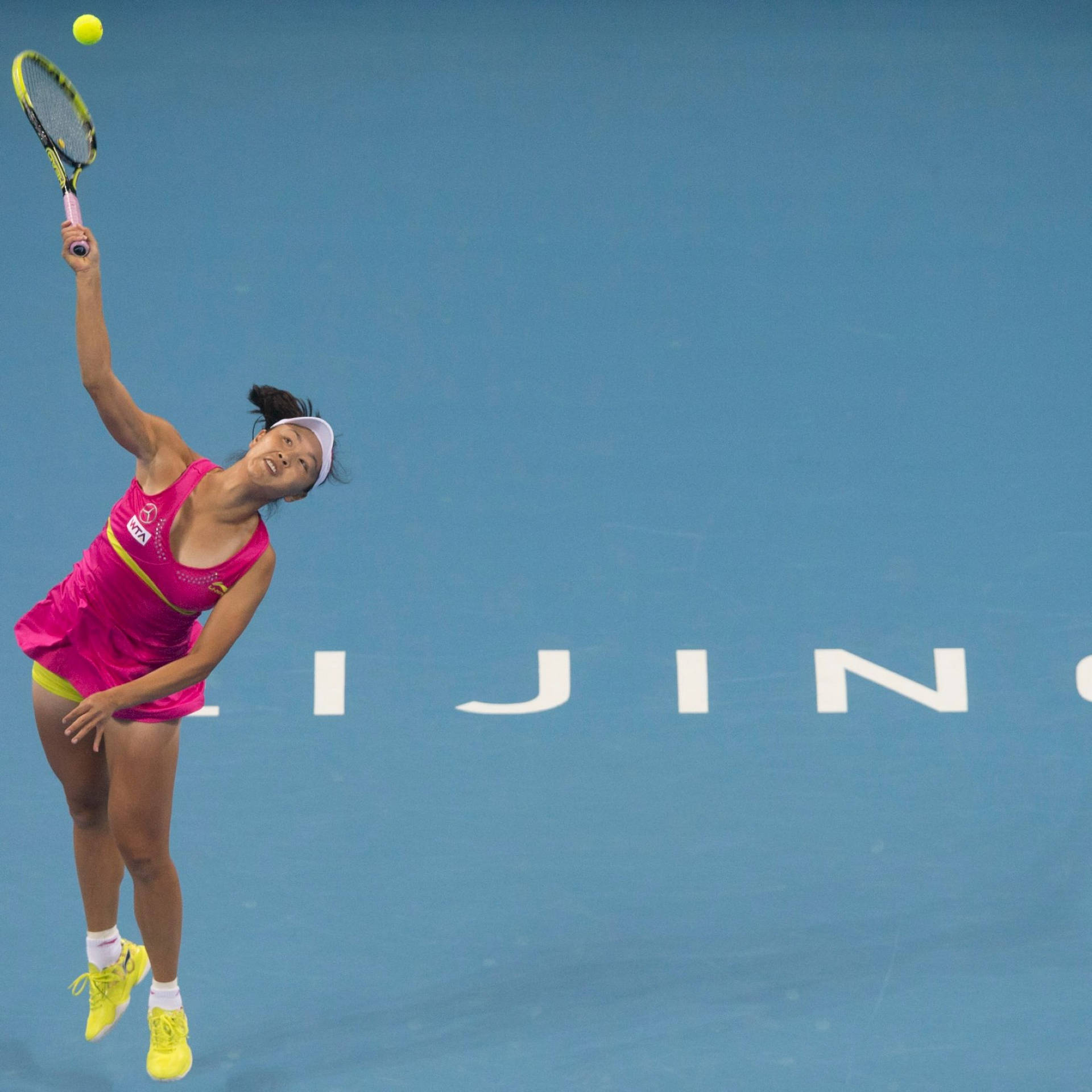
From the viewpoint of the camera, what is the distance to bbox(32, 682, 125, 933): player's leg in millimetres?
3139

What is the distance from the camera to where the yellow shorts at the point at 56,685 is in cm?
310

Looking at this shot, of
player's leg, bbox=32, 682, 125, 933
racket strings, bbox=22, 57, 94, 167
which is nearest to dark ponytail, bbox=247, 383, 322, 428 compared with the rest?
racket strings, bbox=22, 57, 94, 167

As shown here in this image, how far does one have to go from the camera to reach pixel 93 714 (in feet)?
9.20

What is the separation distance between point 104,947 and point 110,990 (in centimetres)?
13

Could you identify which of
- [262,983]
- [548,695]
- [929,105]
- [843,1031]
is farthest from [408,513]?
[929,105]

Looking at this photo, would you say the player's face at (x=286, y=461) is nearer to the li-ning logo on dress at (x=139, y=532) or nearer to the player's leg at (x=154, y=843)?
the li-ning logo on dress at (x=139, y=532)

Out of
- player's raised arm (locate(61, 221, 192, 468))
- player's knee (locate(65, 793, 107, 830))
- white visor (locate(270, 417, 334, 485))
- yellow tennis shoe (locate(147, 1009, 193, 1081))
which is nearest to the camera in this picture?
player's raised arm (locate(61, 221, 192, 468))

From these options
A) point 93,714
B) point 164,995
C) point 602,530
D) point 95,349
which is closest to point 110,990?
point 164,995

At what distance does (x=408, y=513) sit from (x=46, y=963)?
1.73 m

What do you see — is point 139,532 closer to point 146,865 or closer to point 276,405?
point 276,405

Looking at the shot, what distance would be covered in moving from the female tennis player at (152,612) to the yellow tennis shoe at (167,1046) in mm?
273

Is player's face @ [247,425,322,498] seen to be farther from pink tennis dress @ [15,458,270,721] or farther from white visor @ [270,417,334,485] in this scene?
pink tennis dress @ [15,458,270,721]

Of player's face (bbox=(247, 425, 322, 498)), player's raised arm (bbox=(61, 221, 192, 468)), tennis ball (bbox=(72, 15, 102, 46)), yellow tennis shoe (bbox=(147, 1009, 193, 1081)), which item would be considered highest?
tennis ball (bbox=(72, 15, 102, 46))

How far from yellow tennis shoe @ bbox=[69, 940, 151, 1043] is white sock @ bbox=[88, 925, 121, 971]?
2 cm
